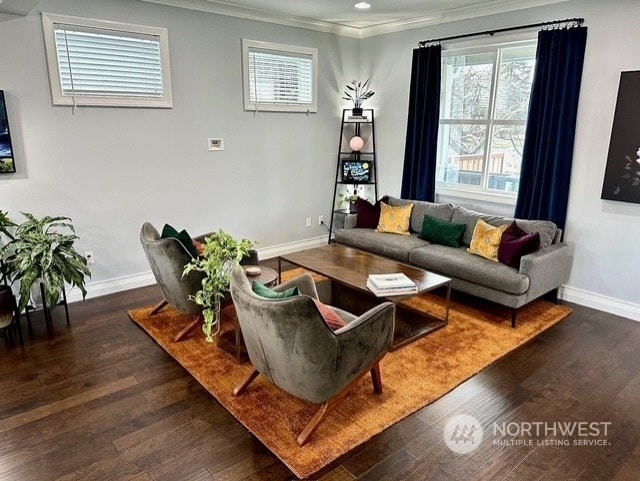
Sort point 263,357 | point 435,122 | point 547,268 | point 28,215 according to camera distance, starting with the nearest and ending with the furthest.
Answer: point 263,357
point 28,215
point 547,268
point 435,122

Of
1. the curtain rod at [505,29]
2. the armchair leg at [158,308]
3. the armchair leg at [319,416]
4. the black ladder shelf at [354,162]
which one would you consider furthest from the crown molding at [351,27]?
the armchair leg at [319,416]

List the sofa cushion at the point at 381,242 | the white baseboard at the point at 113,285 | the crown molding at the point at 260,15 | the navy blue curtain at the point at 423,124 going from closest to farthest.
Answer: the white baseboard at the point at 113,285, the crown molding at the point at 260,15, the sofa cushion at the point at 381,242, the navy blue curtain at the point at 423,124

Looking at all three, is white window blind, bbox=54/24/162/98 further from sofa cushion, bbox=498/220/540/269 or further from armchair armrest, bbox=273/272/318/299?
sofa cushion, bbox=498/220/540/269

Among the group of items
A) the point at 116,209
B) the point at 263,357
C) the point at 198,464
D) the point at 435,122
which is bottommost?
the point at 198,464

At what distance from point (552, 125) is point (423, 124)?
1.43 metres

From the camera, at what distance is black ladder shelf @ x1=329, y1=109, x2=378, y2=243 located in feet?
19.1

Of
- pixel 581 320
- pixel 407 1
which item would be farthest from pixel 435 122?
pixel 581 320

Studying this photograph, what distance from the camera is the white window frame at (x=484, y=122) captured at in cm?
435

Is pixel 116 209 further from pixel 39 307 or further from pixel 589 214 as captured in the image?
pixel 589 214

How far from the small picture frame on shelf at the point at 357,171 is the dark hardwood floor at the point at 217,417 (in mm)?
3121

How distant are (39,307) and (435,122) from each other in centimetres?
438

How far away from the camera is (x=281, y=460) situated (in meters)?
2.20

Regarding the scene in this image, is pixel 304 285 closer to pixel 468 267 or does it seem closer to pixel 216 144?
pixel 468 267

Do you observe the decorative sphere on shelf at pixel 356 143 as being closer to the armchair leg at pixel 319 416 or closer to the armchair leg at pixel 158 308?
the armchair leg at pixel 158 308
